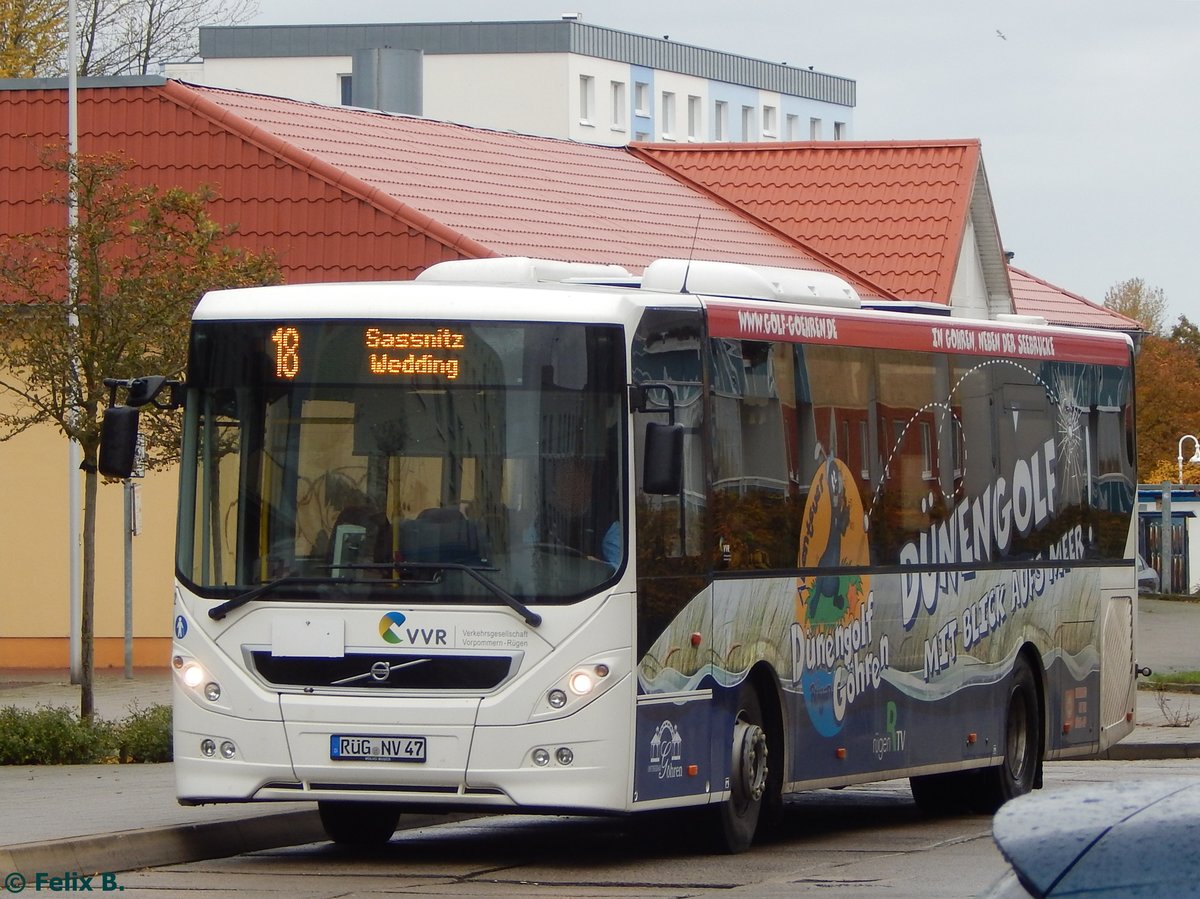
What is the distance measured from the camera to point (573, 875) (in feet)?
38.3

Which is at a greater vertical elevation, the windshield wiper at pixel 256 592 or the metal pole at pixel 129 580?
the windshield wiper at pixel 256 592

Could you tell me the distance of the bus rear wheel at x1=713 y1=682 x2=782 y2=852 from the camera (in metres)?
12.4

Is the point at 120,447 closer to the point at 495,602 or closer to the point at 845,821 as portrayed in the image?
the point at 495,602

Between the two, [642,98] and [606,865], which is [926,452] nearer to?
[606,865]

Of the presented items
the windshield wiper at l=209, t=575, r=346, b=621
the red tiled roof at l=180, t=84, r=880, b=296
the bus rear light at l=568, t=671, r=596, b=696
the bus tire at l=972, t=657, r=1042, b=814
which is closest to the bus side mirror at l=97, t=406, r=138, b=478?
the windshield wiper at l=209, t=575, r=346, b=621

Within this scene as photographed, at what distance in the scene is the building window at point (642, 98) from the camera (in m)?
88.1

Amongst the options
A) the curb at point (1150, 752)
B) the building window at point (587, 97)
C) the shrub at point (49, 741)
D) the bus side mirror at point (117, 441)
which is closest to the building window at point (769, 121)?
the building window at point (587, 97)

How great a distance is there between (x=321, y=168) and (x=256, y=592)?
55.1 ft

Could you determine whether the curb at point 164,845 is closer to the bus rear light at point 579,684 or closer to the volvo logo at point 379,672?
the volvo logo at point 379,672

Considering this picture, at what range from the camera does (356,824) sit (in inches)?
511

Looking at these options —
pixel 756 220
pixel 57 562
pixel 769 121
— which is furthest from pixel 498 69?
pixel 57 562

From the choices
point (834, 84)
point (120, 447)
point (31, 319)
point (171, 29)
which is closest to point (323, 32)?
point (834, 84)

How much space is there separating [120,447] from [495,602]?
6.51ft

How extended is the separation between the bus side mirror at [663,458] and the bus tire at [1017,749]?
498cm
